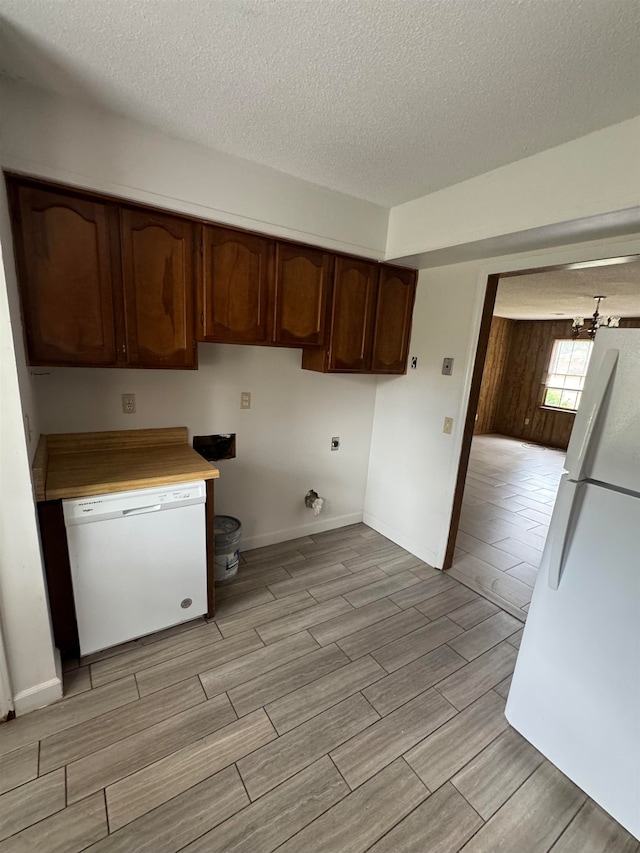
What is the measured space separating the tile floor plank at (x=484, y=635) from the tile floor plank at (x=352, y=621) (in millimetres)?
405

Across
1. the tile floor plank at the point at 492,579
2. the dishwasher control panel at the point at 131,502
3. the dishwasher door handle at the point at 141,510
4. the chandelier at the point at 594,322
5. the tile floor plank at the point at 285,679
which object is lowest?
the tile floor plank at the point at 285,679

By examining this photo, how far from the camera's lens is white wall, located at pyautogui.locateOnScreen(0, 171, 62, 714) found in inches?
51.4

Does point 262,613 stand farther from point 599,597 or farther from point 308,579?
point 599,597

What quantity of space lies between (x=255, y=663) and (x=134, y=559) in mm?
816

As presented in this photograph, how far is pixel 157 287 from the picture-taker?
190 centimetres

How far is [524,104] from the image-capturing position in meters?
1.41

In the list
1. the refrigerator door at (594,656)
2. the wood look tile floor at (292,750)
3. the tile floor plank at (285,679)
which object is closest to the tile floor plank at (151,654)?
the wood look tile floor at (292,750)

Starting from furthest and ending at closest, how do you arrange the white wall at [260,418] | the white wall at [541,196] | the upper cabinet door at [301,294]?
the upper cabinet door at [301,294] < the white wall at [260,418] < the white wall at [541,196]

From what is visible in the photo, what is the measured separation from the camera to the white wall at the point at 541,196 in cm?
151

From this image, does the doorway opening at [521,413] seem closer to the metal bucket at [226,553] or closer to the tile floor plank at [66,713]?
the metal bucket at [226,553]

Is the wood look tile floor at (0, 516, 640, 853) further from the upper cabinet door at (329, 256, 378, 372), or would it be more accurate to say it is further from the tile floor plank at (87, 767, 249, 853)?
the upper cabinet door at (329, 256, 378, 372)

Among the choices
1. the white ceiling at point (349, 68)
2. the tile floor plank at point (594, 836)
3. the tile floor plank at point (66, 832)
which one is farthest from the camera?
the tile floor plank at point (594, 836)

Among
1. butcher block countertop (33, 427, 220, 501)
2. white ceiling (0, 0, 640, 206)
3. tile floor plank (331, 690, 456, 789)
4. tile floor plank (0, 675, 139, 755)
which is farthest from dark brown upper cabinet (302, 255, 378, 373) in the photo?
tile floor plank (0, 675, 139, 755)

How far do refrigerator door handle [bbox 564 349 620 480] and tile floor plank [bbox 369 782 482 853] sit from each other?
1282 millimetres
